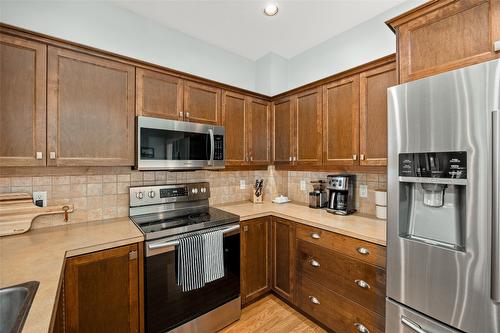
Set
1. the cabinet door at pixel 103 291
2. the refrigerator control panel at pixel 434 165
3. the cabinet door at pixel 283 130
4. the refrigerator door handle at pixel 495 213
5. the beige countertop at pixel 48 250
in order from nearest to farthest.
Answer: the beige countertop at pixel 48 250 → the refrigerator door handle at pixel 495 213 → the refrigerator control panel at pixel 434 165 → the cabinet door at pixel 103 291 → the cabinet door at pixel 283 130

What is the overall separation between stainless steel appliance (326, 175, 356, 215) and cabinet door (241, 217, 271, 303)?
2.24 ft

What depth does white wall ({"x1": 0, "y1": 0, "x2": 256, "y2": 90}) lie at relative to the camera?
1666 millimetres

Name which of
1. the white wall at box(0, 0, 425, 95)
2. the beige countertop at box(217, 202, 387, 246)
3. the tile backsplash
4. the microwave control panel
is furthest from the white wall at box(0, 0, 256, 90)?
the beige countertop at box(217, 202, 387, 246)

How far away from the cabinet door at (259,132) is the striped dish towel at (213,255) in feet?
3.30

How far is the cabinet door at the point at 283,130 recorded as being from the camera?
2.56 metres

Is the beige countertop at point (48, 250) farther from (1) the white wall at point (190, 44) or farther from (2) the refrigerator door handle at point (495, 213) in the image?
(2) the refrigerator door handle at point (495, 213)

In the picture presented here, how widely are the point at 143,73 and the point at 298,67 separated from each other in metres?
1.84

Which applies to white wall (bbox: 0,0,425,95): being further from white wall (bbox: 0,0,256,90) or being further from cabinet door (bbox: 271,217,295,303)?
cabinet door (bbox: 271,217,295,303)

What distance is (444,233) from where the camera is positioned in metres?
1.17

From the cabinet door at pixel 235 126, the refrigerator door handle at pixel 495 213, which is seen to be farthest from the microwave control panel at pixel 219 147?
the refrigerator door handle at pixel 495 213

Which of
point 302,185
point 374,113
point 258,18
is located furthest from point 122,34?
point 302,185

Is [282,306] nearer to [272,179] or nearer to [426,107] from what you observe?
[272,179]

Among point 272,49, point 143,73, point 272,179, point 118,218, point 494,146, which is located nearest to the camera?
point 494,146

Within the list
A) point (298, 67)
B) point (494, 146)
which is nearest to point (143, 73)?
point (298, 67)
